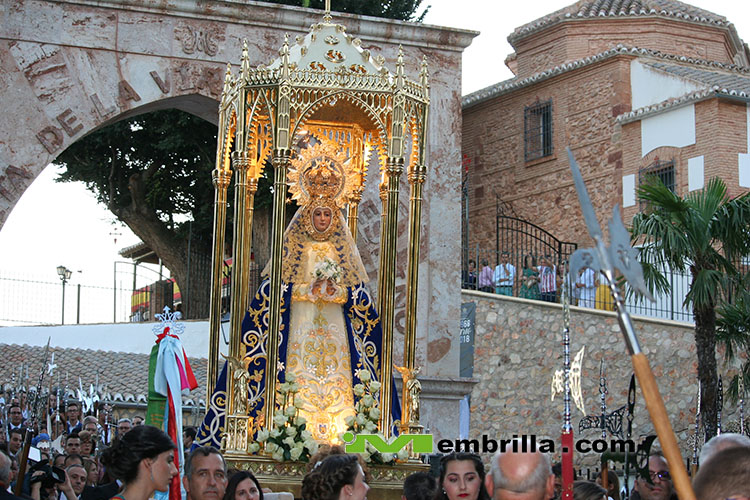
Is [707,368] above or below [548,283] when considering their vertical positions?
below

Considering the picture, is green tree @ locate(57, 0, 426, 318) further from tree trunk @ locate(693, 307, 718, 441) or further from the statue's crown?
the statue's crown

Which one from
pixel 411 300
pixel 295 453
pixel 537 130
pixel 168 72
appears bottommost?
pixel 295 453

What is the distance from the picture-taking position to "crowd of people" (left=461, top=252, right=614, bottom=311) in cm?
2088

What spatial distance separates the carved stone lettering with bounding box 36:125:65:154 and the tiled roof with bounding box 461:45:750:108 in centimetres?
1642

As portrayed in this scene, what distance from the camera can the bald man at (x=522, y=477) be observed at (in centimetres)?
386

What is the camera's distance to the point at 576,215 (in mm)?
26328

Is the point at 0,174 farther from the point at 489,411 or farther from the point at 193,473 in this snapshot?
the point at 489,411

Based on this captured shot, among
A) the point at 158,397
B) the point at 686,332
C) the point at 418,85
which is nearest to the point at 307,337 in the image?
the point at 158,397

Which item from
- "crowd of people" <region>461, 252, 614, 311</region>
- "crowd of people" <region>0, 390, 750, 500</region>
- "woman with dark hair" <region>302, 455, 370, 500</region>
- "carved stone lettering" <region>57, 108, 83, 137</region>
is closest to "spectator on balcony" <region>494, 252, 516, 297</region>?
"crowd of people" <region>461, 252, 614, 311</region>

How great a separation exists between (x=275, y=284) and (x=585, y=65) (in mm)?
18159

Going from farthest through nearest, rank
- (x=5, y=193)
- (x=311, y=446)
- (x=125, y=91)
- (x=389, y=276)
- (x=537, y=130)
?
(x=537, y=130) → (x=125, y=91) → (x=5, y=193) → (x=389, y=276) → (x=311, y=446)

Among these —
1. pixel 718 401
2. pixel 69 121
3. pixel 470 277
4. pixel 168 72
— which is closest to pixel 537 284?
pixel 470 277

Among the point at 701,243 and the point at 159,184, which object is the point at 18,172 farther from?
the point at 159,184

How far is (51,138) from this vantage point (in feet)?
38.4
